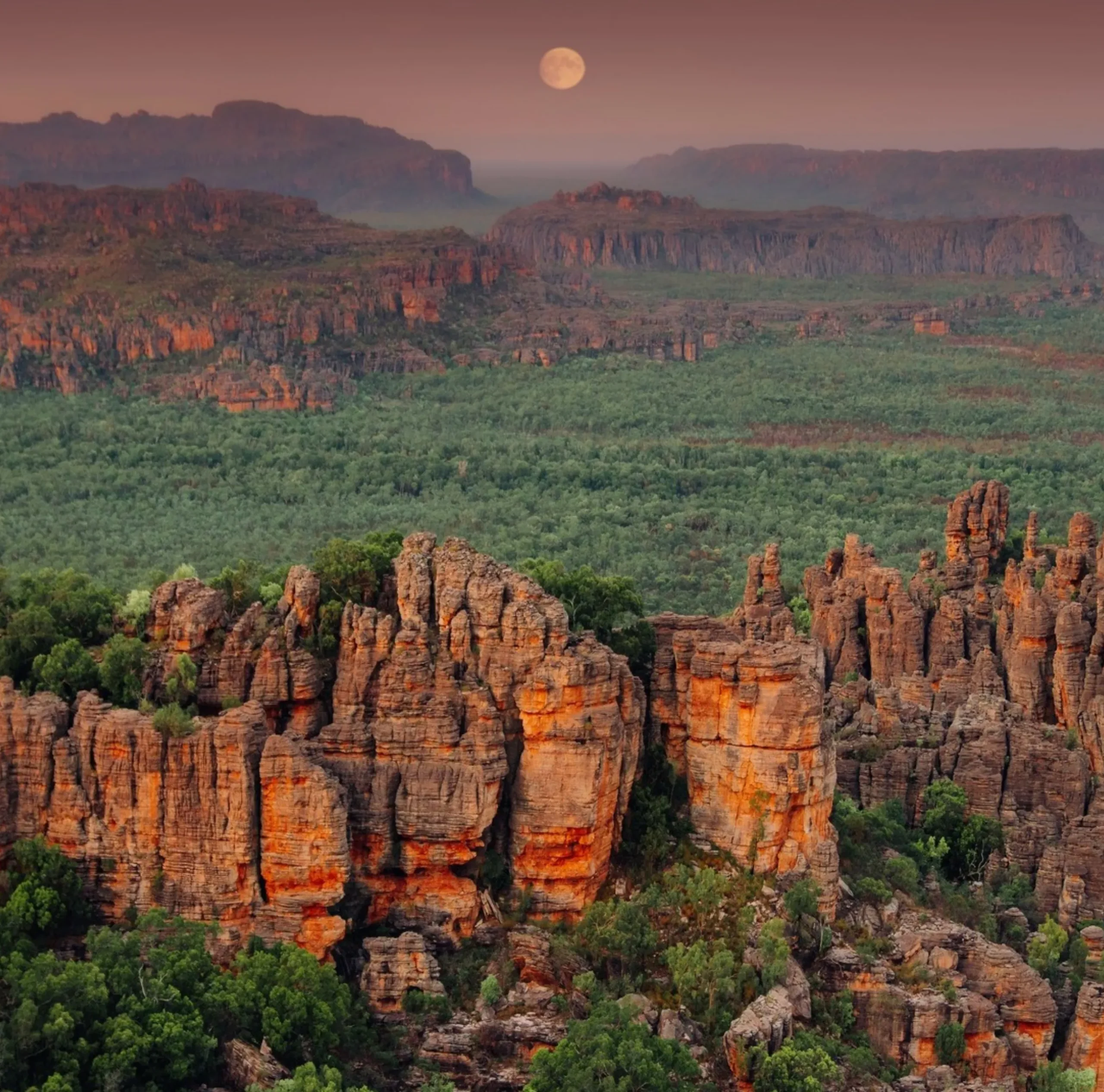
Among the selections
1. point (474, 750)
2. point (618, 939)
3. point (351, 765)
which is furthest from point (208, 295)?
point (618, 939)

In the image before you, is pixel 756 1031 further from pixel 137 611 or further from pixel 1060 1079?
pixel 137 611

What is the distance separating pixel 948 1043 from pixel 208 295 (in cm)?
13919

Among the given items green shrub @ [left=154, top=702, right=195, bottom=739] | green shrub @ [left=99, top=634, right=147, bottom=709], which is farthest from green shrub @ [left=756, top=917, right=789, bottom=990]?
green shrub @ [left=99, top=634, right=147, bottom=709]

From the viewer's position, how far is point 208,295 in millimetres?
167500

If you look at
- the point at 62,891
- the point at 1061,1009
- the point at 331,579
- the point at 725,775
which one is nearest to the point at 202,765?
the point at 62,891

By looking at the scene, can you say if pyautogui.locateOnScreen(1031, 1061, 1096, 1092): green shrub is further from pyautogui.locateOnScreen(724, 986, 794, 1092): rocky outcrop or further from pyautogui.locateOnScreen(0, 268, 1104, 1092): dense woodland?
pyautogui.locateOnScreen(724, 986, 794, 1092): rocky outcrop

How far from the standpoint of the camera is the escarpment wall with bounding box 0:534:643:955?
3488 cm

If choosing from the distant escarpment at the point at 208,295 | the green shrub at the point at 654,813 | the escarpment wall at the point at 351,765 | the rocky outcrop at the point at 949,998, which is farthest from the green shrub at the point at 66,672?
the distant escarpment at the point at 208,295

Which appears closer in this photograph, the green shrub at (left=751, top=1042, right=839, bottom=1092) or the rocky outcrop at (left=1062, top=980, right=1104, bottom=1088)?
the green shrub at (left=751, top=1042, right=839, bottom=1092)

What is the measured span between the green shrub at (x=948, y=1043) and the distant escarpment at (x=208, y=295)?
113 meters

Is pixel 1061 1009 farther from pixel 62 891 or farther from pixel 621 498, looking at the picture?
pixel 621 498

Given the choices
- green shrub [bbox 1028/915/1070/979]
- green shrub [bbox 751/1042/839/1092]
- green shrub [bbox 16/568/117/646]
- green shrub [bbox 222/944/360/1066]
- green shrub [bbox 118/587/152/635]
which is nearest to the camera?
green shrub [bbox 222/944/360/1066]

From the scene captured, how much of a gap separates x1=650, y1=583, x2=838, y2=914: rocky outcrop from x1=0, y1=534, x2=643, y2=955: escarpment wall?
149cm

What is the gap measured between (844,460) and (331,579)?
91.0m
